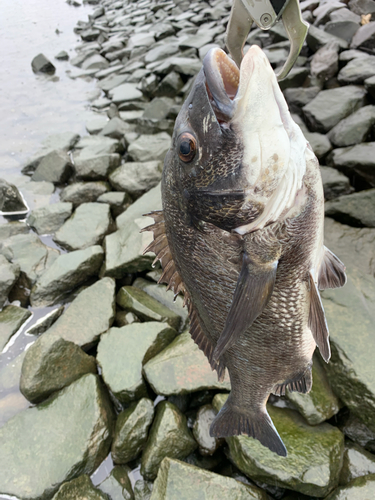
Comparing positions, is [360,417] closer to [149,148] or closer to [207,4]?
[149,148]

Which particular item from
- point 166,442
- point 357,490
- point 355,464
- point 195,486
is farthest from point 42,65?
point 357,490

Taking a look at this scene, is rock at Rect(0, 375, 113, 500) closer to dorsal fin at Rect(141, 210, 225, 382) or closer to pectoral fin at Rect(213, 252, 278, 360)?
dorsal fin at Rect(141, 210, 225, 382)

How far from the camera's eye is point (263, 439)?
1.88m

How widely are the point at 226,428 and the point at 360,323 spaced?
4.52 feet

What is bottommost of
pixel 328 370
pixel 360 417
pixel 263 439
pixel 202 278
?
pixel 360 417

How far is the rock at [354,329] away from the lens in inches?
95.0

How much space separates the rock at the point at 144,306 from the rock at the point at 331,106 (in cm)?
322

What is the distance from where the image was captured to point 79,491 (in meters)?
2.32

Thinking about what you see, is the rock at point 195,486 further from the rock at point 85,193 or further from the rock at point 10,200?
the rock at point 10,200

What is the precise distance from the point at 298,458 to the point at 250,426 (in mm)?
669

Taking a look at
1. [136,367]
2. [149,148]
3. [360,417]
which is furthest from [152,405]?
[149,148]

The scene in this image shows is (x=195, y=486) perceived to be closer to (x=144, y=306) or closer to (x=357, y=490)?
(x=357, y=490)

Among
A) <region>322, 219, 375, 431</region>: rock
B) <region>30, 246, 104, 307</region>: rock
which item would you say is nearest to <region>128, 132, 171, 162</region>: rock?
<region>30, 246, 104, 307</region>: rock

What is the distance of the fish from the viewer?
3.99ft
